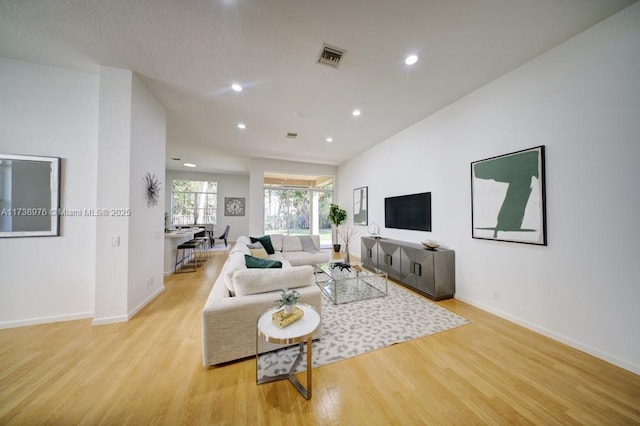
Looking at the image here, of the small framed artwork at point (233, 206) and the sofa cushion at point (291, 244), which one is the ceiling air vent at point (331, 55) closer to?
the sofa cushion at point (291, 244)

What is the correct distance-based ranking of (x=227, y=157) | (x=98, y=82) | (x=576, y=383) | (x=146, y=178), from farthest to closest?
1. (x=227, y=157)
2. (x=146, y=178)
3. (x=98, y=82)
4. (x=576, y=383)

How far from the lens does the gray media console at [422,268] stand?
120 inches

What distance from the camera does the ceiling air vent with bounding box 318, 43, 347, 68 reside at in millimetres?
2138

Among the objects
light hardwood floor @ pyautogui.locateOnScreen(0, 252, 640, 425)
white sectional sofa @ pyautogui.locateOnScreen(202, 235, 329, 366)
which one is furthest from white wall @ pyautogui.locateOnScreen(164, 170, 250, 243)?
white sectional sofa @ pyautogui.locateOnScreen(202, 235, 329, 366)

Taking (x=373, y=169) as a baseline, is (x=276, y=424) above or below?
below

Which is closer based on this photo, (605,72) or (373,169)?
(605,72)

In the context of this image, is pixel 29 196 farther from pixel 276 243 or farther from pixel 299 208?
pixel 299 208

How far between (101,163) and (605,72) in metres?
5.38

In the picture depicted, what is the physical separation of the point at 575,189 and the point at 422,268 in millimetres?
1906

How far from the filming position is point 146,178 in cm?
292

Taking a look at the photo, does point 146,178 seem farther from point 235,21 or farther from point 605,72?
point 605,72

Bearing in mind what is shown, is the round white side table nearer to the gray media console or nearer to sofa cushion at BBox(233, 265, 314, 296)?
sofa cushion at BBox(233, 265, 314, 296)

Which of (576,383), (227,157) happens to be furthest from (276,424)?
(227,157)

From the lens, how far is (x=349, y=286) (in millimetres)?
3602
